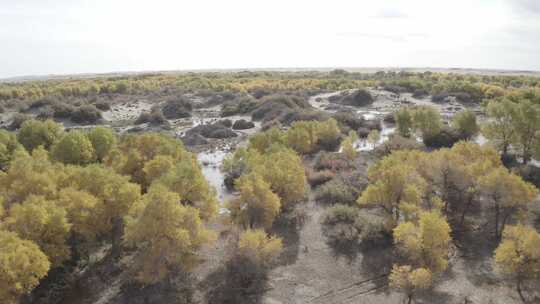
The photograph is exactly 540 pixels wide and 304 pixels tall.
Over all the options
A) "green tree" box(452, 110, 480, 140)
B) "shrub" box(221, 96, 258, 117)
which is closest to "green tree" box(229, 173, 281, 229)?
"green tree" box(452, 110, 480, 140)

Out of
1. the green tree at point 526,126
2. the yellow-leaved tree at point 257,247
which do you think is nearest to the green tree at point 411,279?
the yellow-leaved tree at point 257,247

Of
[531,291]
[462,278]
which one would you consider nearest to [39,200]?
[462,278]

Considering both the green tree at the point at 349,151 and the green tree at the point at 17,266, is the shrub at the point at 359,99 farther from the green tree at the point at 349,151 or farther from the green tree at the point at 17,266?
the green tree at the point at 17,266

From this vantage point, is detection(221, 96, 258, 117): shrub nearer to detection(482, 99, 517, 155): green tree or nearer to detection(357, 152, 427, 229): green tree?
detection(482, 99, 517, 155): green tree

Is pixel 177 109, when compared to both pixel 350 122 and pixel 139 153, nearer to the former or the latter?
pixel 350 122

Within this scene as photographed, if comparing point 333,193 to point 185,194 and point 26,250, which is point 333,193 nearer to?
point 185,194

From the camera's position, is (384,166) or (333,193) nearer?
(384,166)
